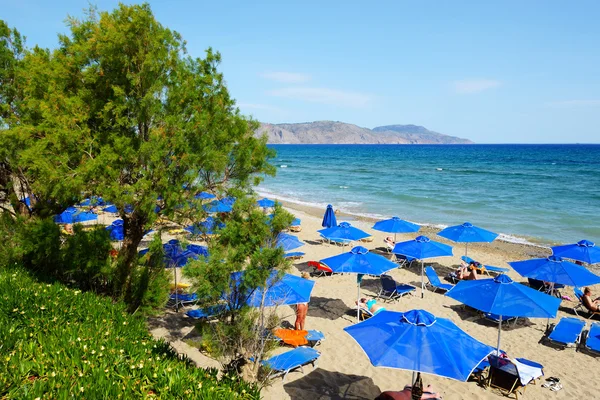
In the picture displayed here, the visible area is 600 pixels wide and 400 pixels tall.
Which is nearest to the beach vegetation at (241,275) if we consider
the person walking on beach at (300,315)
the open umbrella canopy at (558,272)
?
the person walking on beach at (300,315)

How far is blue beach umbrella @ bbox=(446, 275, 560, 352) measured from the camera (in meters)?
7.63

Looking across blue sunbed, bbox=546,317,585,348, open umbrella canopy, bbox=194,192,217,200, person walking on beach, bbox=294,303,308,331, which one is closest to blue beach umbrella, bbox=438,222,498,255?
blue sunbed, bbox=546,317,585,348

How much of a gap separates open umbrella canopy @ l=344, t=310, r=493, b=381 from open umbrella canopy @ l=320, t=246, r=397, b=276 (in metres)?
3.91

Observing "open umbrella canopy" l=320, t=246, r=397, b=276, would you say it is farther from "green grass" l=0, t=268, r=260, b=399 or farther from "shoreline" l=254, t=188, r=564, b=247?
"green grass" l=0, t=268, r=260, b=399

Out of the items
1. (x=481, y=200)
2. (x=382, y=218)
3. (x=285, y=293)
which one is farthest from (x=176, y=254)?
(x=481, y=200)

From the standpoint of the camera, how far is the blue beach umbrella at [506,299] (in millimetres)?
7633

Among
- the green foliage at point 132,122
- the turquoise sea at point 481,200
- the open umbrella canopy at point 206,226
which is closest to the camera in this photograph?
the green foliage at point 132,122

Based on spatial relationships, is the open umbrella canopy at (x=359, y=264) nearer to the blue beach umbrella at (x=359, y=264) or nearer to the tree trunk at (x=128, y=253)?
the blue beach umbrella at (x=359, y=264)

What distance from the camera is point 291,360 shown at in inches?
301

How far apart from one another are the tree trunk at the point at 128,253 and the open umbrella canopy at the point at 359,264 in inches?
187

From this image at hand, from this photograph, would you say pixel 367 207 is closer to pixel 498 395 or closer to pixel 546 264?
pixel 546 264

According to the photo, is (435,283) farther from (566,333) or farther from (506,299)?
(506,299)

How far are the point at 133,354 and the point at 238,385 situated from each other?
1326 millimetres

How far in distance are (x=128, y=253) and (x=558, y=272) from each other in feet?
36.3
